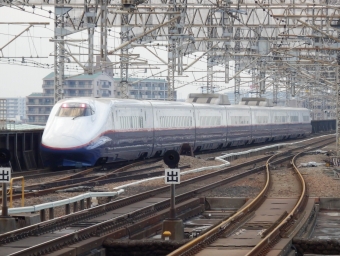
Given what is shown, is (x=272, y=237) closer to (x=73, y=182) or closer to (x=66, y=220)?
(x=66, y=220)

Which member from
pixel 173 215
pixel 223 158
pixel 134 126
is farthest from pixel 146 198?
pixel 223 158

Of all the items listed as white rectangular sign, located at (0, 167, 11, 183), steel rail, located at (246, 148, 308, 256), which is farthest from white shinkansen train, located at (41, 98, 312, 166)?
white rectangular sign, located at (0, 167, 11, 183)

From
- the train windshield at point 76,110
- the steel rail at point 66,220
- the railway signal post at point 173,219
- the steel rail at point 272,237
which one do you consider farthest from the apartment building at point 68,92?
the railway signal post at point 173,219

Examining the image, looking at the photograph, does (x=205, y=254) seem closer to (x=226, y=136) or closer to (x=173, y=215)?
(x=173, y=215)

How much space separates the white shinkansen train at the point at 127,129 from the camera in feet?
98.6

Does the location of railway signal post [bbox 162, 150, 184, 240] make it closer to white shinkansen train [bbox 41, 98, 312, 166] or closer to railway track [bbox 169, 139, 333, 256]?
railway track [bbox 169, 139, 333, 256]

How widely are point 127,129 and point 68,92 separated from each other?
3828 inches

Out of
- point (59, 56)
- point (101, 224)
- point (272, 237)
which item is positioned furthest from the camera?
point (59, 56)

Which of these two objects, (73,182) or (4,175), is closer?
→ (4,175)

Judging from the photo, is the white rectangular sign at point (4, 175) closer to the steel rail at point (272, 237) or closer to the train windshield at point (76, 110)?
Result: the steel rail at point (272, 237)

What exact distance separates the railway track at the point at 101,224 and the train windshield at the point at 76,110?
35.5 ft

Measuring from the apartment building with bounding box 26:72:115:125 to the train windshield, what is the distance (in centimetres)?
8390

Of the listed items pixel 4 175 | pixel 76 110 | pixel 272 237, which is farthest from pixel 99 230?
pixel 76 110

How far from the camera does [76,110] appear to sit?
30688 mm
